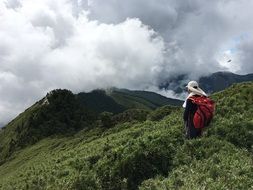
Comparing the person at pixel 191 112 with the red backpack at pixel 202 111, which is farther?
the person at pixel 191 112

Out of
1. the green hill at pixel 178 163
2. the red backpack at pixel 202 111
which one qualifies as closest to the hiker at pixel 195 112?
the red backpack at pixel 202 111

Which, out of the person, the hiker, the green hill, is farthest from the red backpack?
the green hill

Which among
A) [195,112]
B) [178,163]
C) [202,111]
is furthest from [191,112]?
[178,163]

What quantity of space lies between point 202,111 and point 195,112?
30 cm

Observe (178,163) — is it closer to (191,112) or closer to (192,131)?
(192,131)

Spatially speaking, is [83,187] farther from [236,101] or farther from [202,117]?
[236,101]

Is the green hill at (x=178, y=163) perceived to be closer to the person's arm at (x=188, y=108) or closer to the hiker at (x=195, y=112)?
the hiker at (x=195, y=112)

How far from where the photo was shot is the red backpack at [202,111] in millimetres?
20734

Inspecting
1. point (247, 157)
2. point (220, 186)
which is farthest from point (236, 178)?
point (247, 157)

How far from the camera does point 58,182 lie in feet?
76.2

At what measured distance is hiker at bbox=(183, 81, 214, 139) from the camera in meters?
20.8

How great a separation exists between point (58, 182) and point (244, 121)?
900 cm

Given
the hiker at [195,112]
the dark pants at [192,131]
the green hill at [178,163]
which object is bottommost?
the green hill at [178,163]

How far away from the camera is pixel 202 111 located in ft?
68.4
